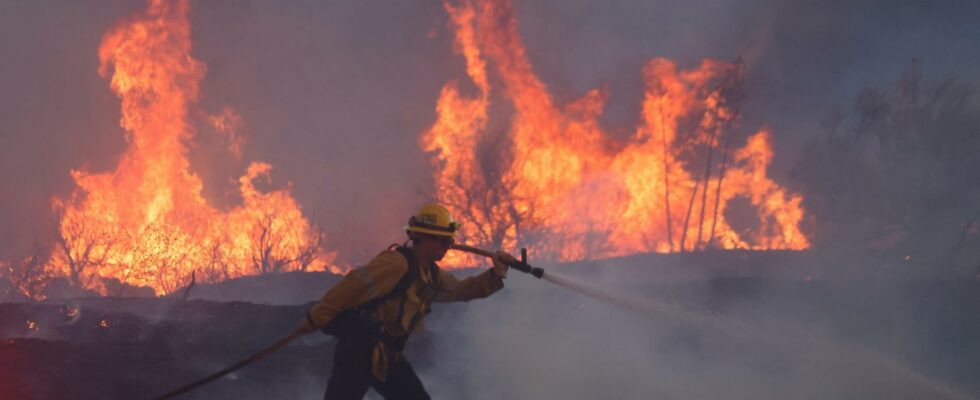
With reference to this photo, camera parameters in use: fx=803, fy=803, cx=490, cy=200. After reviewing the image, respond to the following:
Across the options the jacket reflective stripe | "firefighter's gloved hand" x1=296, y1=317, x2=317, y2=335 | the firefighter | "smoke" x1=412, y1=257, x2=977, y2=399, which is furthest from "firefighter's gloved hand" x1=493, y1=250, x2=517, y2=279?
"smoke" x1=412, y1=257, x2=977, y2=399

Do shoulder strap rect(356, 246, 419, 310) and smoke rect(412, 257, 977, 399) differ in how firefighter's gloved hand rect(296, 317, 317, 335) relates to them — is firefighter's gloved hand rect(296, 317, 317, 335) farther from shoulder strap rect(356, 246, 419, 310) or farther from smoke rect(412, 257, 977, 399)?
smoke rect(412, 257, 977, 399)

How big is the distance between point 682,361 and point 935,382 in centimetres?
334

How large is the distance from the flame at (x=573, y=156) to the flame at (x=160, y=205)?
6945 mm

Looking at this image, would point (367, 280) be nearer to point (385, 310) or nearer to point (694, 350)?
point (385, 310)

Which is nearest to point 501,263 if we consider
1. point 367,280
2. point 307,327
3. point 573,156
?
point 367,280

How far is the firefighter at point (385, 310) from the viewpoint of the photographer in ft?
14.3

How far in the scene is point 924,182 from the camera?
827 inches

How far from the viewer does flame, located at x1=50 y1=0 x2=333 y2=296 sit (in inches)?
1052

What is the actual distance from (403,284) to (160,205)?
25.2 m

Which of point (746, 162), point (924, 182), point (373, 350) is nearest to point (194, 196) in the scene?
point (746, 162)

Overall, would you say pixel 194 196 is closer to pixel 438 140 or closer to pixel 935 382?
pixel 438 140

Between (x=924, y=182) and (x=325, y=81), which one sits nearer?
(x=924, y=182)

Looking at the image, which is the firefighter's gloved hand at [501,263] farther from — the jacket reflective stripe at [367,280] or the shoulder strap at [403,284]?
the jacket reflective stripe at [367,280]

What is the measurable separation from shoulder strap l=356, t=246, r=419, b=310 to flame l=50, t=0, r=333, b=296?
80.1 ft
